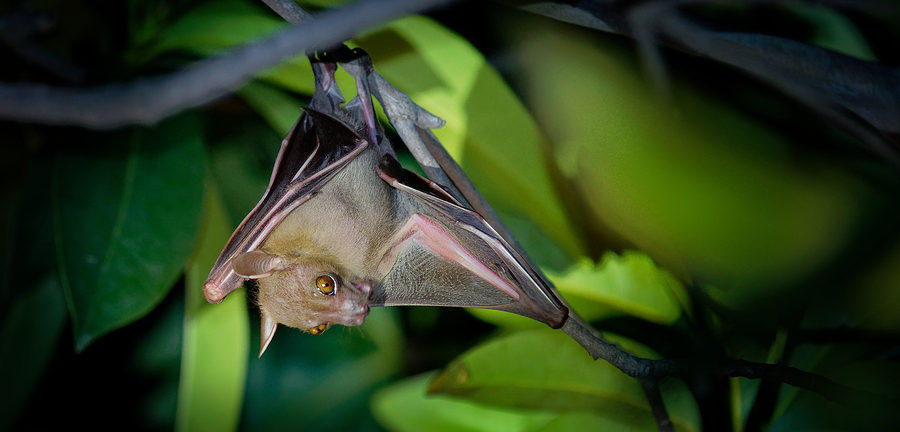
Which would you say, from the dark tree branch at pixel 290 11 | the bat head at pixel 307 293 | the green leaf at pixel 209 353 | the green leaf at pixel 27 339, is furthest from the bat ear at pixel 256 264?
the green leaf at pixel 27 339

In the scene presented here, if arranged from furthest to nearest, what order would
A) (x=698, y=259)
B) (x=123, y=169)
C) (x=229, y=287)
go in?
(x=123, y=169) → (x=698, y=259) → (x=229, y=287)

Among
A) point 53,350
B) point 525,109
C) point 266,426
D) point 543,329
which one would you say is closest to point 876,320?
point 543,329

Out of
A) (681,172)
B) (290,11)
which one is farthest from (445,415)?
(290,11)

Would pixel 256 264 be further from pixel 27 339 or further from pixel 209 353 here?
pixel 27 339

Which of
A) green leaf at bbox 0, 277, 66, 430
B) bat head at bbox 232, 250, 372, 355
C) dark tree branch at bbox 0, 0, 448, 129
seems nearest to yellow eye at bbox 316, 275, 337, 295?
bat head at bbox 232, 250, 372, 355

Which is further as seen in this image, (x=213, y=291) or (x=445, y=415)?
Result: (x=445, y=415)

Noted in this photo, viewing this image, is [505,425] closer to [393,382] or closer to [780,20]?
[393,382]

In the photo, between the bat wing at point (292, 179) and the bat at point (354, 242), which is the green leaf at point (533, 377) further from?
the bat wing at point (292, 179)
